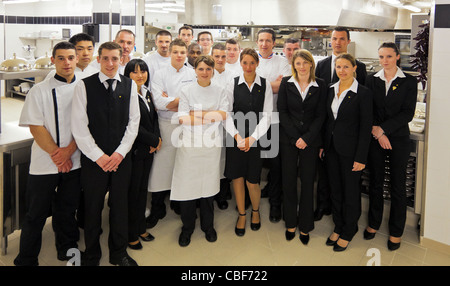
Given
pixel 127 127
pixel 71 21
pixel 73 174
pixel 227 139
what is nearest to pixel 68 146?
pixel 73 174

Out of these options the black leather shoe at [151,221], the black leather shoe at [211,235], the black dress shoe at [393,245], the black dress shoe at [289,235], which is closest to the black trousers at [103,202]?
the black leather shoe at [151,221]

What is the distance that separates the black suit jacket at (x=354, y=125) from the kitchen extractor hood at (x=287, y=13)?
8.81 ft

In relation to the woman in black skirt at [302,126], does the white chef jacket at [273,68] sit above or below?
above

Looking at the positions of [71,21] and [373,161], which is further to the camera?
[71,21]

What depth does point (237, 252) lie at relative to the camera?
2.57 metres

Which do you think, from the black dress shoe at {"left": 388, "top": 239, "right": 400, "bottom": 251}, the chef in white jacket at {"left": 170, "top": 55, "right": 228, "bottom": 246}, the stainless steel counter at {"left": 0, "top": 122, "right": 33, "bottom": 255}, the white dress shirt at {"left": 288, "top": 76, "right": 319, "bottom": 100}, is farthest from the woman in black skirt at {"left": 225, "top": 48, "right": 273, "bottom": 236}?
the stainless steel counter at {"left": 0, "top": 122, "right": 33, "bottom": 255}

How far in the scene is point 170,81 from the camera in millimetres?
2809

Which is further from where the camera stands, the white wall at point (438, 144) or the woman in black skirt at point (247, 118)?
the woman in black skirt at point (247, 118)

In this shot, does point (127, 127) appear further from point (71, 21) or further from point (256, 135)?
point (71, 21)

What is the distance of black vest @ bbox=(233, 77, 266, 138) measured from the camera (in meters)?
2.65

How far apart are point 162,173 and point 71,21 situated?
7.28m

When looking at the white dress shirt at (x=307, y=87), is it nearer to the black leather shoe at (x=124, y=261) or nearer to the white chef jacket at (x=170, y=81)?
the white chef jacket at (x=170, y=81)

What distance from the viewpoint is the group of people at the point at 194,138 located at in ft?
6.95
